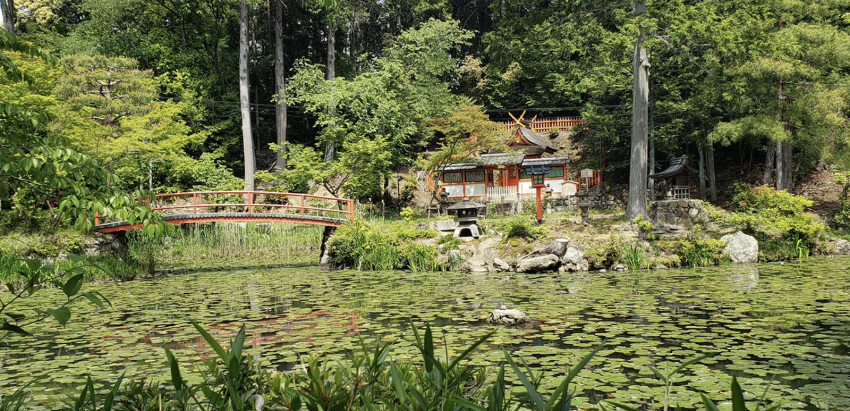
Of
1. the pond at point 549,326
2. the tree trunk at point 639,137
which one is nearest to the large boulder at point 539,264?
the pond at point 549,326

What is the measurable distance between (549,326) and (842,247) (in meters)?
10.2

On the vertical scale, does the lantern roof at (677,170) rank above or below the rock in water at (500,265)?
above

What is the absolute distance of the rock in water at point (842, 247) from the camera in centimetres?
1167

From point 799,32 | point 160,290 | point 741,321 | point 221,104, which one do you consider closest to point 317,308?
point 160,290

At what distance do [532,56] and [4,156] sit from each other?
29588mm

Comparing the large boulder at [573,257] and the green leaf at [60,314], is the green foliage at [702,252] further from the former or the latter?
the green leaf at [60,314]

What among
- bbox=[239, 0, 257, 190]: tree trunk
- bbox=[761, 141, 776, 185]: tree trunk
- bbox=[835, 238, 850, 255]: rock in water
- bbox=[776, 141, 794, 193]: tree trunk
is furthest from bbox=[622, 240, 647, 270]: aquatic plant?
bbox=[239, 0, 257, 190]: tree trunk

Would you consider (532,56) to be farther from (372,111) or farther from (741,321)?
(741,321)

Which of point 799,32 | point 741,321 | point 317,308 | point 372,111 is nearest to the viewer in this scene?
point 741,321

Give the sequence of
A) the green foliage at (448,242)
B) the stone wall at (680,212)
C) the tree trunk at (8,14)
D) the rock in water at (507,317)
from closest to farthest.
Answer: the rock in water at (507,317), the green foliage at (448,242), the stone wall at (680,212), the tree trunk at (8,14)

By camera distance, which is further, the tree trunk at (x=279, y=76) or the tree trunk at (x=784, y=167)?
the tree trunk at (x=279, y=76)

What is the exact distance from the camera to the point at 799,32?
14031 mm

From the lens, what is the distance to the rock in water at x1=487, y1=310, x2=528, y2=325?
5.59 m

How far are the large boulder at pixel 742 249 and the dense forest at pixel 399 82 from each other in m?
3.61
